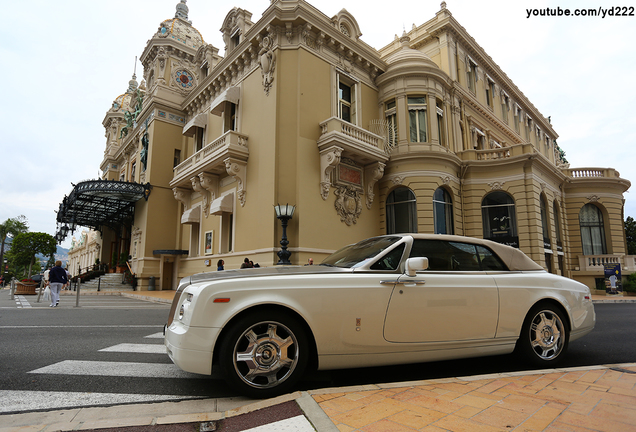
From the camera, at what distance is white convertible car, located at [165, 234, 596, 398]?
124 inches

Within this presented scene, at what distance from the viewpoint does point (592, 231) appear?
24047 mm

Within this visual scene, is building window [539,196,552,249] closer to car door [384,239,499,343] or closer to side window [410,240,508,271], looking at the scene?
side window [410,240,508,271]

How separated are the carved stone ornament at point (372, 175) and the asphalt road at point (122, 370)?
11.1m

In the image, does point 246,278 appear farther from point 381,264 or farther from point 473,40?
point 473,40

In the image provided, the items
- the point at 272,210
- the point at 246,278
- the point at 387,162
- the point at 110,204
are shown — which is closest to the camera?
the point at 246,278

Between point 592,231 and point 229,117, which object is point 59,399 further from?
point 592,231

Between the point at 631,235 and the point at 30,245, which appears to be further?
the point at 30,245

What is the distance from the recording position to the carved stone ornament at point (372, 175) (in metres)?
16.6

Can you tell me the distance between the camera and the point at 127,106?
39750mm

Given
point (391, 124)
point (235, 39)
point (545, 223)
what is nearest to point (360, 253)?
point (391, 124)

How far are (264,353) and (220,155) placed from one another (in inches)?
558

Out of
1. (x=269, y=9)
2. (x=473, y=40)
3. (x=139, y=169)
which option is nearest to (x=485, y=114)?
(x=473, y=40)

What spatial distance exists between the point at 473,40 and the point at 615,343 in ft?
74.0

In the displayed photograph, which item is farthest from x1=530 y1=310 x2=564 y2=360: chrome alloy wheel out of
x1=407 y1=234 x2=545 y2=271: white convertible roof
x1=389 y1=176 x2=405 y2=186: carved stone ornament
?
x1=389 y1=176 x2=405 y2=186: carved stone ornament
